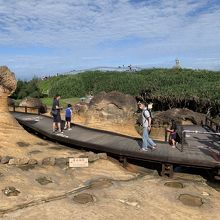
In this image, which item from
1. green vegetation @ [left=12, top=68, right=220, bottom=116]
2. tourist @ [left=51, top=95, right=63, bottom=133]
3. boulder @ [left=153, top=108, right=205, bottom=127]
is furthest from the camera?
green vegetation @ [left=12, top=68, right=220, bottom=116]

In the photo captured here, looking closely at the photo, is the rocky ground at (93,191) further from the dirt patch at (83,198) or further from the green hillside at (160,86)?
the green hillside at (160,86)

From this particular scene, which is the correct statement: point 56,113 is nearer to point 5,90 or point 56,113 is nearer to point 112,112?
point 5,90

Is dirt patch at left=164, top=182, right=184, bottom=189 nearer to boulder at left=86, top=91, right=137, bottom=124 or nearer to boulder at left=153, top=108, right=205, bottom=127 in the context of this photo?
boulder at left=86, top=91, right=137, bottom=124

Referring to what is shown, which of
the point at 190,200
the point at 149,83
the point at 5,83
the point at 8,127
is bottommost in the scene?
the point at 190,200

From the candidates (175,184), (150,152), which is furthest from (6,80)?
(175,184)

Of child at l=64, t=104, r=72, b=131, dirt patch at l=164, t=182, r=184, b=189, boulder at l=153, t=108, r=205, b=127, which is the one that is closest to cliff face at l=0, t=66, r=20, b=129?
child at l=64, t=104, r=72, b=131

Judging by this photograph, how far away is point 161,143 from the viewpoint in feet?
51.9

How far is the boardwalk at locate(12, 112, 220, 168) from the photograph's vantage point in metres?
13.3

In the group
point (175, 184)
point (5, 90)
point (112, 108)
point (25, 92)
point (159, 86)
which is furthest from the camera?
point (25, 92)

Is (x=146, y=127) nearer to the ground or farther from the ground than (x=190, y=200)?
farther from the ground

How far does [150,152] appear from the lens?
559 inches

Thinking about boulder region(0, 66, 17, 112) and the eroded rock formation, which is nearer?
the eroded rock formation

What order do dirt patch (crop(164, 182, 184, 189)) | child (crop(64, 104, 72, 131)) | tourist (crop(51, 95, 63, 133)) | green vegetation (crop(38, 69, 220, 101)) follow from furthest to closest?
green vegetation (crop(38, 69, 220, 101))
child (crop(64, 104, 72, 131))
tourist (crop(51, 95, 63, 133))
dirt patch (crop(164, 182, 184, 189))

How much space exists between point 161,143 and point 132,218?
6.57 meters
